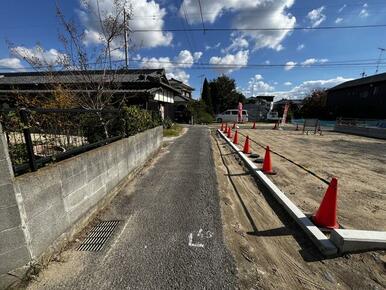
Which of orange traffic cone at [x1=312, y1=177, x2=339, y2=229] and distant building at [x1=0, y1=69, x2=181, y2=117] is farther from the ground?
distant building at [x1=0, y1=69, x2=181, y2=117]

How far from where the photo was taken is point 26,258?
2064 millimetres

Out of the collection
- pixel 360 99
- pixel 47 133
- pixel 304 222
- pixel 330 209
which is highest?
pixel 360 99

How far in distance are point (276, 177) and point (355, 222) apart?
2.08 meters

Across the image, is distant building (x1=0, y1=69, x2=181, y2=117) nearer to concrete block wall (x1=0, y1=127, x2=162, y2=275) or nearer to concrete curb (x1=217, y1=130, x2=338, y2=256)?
concrete block wall (x1=0, y1=127, x2=162, y2=275)

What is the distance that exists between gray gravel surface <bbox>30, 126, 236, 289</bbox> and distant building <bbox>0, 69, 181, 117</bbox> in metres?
2.26

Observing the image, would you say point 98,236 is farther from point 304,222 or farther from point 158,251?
point 304,222

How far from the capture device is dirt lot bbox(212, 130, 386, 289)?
2.10m

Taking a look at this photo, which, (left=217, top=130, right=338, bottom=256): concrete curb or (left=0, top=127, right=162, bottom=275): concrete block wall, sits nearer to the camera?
(left=0, top=127, right=162, bottom=275): concrete block wall

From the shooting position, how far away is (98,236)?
2867 mm

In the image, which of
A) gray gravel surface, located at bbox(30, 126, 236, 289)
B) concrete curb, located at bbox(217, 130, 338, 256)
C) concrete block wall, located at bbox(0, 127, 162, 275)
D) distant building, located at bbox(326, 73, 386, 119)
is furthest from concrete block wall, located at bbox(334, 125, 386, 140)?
concrete block wall, located at bbox(0, 127, 162, 275)

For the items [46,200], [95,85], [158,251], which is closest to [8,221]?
[46,200]

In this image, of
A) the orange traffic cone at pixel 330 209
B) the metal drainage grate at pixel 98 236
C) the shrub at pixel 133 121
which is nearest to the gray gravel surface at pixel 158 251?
the metal drainage grate at pixel 98 236

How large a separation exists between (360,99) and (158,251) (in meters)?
33.8

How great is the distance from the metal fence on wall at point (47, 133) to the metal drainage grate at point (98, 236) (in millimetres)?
1112
